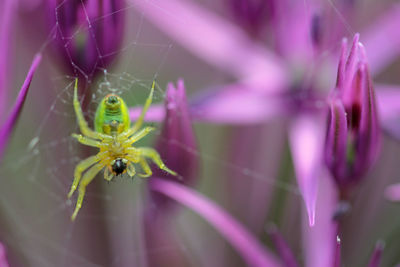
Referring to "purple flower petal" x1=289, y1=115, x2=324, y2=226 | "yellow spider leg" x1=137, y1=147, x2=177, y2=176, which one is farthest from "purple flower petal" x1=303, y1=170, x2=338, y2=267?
"yellow spider leg" x1=137, y1=147, x2=177, y2=176

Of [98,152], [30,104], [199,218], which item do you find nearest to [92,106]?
[98,152]

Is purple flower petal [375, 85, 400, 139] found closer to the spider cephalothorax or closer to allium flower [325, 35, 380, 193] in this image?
allium flower [325, 35, 380, 193]

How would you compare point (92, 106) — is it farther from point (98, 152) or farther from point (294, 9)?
point (294, 9)

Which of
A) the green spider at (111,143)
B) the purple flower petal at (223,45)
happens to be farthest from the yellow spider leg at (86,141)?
the purple flower petal at (223,45)

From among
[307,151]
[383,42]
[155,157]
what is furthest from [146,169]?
[383,42]

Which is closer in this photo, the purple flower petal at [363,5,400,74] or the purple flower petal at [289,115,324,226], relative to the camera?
the purple flower petal at [289,115,324,226]

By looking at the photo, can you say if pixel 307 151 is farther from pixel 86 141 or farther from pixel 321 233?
pixel 86 141
